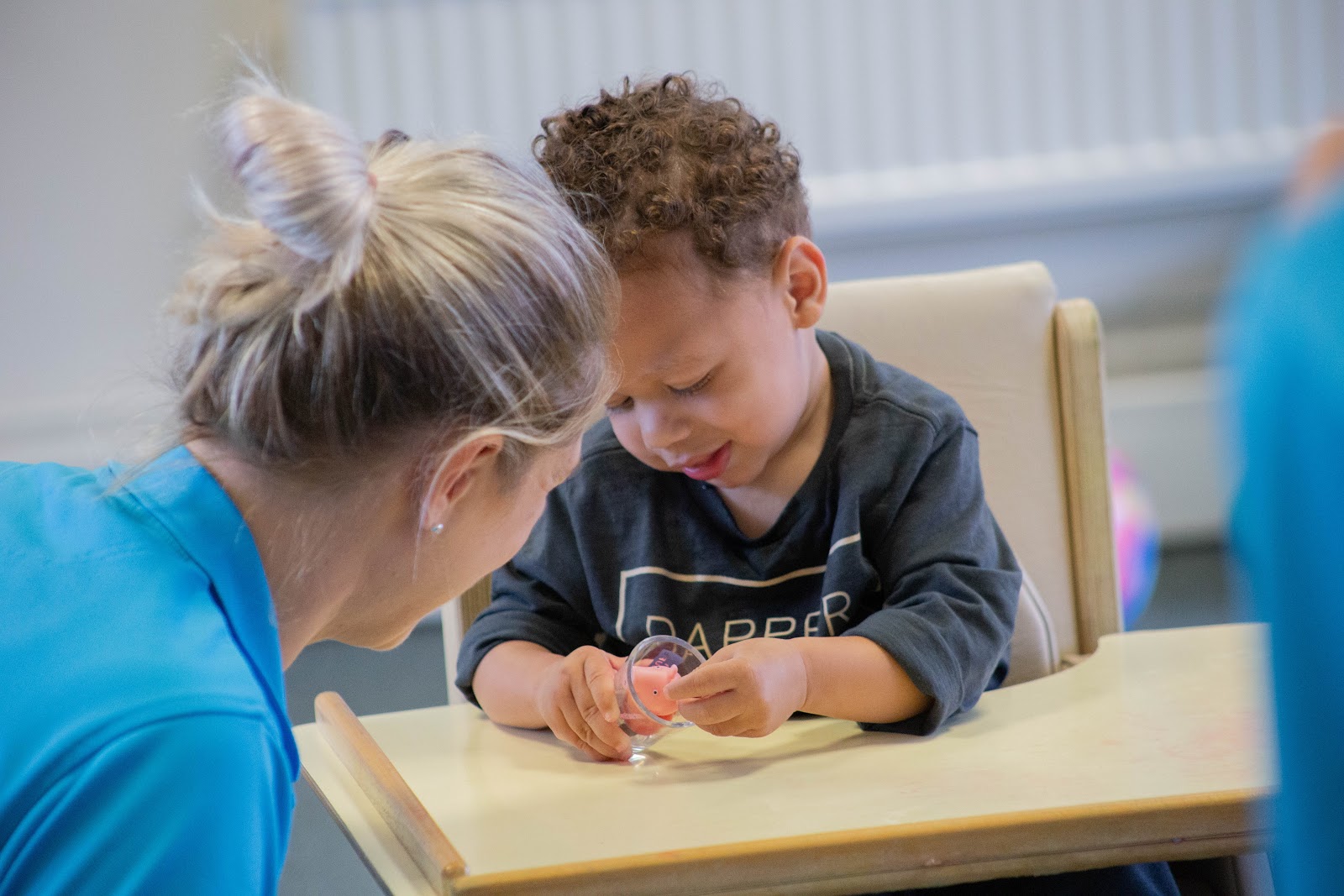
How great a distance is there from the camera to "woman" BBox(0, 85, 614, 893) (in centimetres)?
63

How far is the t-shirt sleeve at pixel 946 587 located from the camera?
38.3 inches

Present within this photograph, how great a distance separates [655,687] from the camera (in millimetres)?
956

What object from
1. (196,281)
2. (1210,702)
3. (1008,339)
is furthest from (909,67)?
(196,281)

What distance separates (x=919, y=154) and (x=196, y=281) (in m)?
2.21

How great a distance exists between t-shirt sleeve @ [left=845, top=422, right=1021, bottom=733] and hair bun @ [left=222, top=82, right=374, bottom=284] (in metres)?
0.47

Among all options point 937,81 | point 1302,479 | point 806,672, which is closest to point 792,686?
point 806,672

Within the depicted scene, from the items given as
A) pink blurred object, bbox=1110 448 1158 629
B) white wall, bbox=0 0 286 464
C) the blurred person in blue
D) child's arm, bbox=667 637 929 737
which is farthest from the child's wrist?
white wall, bbox=0 0 286 464

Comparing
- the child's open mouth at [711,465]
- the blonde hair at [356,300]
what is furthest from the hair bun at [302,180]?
the child's open mouth at [711,465]

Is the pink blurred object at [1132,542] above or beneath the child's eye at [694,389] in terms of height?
beneath

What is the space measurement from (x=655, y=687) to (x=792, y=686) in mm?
91

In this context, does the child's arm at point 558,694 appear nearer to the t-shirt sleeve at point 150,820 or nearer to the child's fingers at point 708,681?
the child's fingers at point 708,681

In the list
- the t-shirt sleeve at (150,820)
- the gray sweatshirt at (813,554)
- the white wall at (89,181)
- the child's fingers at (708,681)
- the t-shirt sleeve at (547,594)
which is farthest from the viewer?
the white wall at (89,181)

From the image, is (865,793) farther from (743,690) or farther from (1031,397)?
(1031,397)

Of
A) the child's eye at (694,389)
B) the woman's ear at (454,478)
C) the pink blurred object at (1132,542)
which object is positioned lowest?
the pink blurred object at (1132,542)
